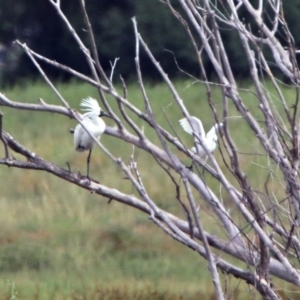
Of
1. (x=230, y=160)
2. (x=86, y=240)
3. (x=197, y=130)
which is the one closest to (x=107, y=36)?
(x=86, y=240)

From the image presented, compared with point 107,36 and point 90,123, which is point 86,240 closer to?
point 90,123

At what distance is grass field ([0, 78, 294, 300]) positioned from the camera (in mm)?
6648

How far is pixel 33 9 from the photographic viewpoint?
65.9ft

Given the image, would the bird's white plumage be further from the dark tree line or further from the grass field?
the dark tree line

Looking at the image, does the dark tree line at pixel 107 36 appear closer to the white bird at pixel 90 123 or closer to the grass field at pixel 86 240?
the grass field at pixel 86 240

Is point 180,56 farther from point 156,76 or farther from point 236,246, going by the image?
point 236,246

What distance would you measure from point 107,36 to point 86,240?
991cm

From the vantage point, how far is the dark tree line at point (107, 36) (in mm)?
17078

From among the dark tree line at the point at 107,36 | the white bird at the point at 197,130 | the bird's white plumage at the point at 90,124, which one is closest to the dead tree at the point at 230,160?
the white bird at the point at 197,130

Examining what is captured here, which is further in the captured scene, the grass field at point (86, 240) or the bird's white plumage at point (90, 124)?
the grass field at point (86, 240)

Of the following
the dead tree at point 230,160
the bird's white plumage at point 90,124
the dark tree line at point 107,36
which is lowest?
the dark tree line at point 107,36

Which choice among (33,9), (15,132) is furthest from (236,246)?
(33,9)

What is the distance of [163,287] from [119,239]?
2061 millimetres

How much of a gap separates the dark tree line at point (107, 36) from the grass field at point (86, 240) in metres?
4.54
